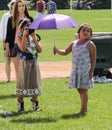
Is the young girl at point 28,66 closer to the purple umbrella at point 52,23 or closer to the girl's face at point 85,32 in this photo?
the purple umbrella at point 52,23

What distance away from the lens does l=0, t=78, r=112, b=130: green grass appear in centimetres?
807

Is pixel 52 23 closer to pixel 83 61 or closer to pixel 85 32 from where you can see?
pixel 85 32

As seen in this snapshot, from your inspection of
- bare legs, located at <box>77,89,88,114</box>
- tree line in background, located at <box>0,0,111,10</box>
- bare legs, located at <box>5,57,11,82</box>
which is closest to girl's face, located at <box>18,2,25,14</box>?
bare legs, located at <box>77,89,88,114</box>

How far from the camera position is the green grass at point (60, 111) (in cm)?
807

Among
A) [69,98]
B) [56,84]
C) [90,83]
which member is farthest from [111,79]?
[90,83]

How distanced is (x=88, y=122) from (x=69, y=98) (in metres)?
2.20

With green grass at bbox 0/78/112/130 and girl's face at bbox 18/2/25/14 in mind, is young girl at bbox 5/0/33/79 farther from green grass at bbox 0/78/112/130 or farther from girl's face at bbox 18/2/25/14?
green grass at bbox 0/78/112/130

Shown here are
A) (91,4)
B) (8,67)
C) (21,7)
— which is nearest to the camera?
(21,7)

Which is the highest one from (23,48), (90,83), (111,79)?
(23,48)

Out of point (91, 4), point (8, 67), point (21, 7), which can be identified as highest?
point (21, 7)

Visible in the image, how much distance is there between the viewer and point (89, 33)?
8.70 metres

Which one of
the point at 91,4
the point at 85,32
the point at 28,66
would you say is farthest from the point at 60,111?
the point at 91,4

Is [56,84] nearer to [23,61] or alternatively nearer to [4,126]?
[23,61]

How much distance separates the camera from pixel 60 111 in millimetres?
9164
